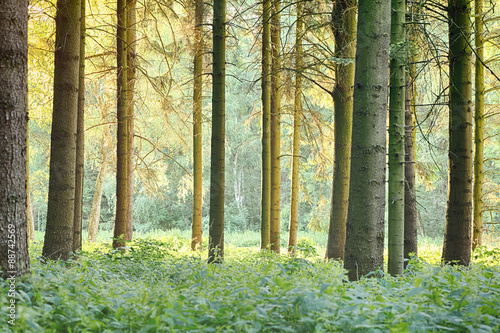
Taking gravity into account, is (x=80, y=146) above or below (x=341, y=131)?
below

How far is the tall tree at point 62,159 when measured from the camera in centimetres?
524

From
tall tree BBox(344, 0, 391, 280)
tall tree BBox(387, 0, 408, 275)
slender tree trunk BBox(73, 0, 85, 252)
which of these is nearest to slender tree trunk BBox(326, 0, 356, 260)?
tall tree BBox(387, 0, 408, 275)

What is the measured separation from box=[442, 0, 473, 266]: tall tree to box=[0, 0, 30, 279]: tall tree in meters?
5.50

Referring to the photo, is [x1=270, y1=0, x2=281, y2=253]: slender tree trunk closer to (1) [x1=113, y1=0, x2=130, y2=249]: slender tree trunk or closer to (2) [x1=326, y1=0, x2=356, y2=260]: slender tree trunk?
(2) [x1=326, y1=0, x2=356, y2=260]: slender tree trunk

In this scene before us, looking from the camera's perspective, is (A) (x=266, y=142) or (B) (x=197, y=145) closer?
(A) (x=266, y=142)

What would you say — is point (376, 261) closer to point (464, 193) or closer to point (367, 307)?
point (367, 307)

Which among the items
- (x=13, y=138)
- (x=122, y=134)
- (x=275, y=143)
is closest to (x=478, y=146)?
(x=275, y=143)

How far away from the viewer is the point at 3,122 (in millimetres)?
3387

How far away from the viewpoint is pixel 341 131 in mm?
7461

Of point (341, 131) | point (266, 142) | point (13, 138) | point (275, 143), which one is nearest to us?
point (13, 138)

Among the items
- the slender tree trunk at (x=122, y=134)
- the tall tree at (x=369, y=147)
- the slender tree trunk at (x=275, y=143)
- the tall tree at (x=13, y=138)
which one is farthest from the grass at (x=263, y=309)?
the slender tree trunk at (x=275, y=143)

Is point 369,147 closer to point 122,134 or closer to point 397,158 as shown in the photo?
point 397,158

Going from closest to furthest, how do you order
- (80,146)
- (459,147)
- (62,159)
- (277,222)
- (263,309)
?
(263,309)
(62,159)
(459,147)
(80,146)
(277,222)

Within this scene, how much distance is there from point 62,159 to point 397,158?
4246mm
